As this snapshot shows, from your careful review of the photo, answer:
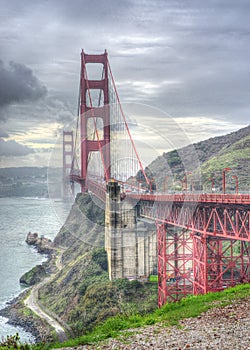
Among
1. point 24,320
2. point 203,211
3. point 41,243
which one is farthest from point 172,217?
point 41,243

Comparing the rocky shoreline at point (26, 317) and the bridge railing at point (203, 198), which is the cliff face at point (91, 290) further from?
the bridge railing at point (203, 198)

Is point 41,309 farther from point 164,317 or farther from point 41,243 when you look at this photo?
point 41,243

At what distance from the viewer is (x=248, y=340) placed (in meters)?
10.9

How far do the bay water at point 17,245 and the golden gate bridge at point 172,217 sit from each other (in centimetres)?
1108

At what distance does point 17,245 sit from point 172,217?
54.6 metres

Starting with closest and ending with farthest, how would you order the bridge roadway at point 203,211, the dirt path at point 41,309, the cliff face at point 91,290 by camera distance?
the bridge roadway at point 203,211 < the dirt path at point 41,309 < the cliff face at point 91,290

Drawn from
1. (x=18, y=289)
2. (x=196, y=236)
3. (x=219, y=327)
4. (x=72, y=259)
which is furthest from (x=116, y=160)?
(x=219, y=327)

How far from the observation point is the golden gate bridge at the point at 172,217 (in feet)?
88.2

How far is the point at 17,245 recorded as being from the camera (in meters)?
83.1

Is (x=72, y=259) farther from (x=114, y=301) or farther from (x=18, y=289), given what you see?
(x=114, y=301)

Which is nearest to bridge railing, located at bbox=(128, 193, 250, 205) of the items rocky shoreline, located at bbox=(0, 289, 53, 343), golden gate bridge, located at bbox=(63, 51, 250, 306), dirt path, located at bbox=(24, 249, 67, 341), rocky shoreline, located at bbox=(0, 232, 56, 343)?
golden gate bridge, located at bbox=(63, 51, 250, 306)

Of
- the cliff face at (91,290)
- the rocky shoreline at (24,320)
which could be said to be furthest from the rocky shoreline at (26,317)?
the cliff face at (91,290)

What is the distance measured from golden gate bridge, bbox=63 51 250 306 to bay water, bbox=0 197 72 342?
36.3 feet

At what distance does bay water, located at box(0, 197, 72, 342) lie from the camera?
49.2m
